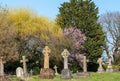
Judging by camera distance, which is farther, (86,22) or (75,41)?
(86,22)

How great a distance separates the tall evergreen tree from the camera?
54.5 metres

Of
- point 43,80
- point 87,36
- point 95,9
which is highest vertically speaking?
point 95,9

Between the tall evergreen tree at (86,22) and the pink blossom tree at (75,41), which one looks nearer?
the pink blossom tree at (75,41)

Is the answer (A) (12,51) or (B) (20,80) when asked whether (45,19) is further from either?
(B) (20,80)

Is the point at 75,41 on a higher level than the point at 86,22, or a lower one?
lower

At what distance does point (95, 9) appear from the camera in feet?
192

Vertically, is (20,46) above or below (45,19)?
below

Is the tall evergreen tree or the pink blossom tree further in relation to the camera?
the tall evergreen tree

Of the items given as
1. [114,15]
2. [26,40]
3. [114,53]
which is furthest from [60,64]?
[114,15]

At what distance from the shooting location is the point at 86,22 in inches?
2199

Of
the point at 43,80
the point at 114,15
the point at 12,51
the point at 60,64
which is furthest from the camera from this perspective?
the point at 114,15

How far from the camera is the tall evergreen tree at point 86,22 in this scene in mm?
54500

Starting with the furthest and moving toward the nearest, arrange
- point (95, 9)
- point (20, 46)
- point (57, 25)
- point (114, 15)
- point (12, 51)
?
point (114, 15), point (95, 9), point (57, 25), point (20, 46), point (12, 51)

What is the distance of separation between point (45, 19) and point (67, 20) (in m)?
5.58
